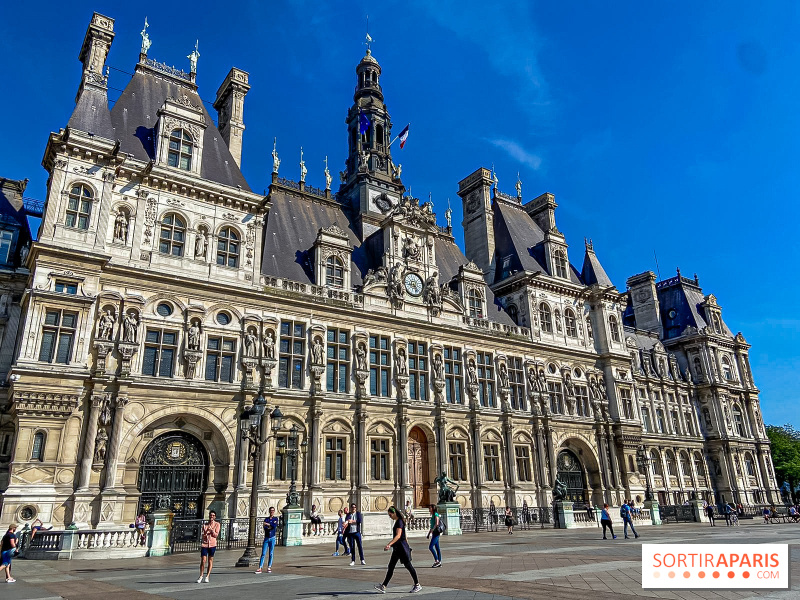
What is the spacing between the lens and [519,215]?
5338cm

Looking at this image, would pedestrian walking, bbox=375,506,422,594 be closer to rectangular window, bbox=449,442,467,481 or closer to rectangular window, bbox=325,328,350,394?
rectangular window, bbox=325,328,350,394

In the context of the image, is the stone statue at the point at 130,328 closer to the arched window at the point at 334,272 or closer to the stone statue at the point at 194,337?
the stone statue at the point at 194,337

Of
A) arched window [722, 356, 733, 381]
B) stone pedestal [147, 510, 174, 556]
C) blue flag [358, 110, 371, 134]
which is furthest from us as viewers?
arched window [722, 356, 733, 381]

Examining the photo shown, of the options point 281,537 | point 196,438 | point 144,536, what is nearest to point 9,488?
point 144,536

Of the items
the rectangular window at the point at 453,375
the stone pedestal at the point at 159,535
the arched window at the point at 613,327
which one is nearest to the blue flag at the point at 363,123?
the rectangular window at the point at 453,375

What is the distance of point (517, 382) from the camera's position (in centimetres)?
4119

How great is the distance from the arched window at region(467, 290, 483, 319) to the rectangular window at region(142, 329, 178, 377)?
21.1 metres

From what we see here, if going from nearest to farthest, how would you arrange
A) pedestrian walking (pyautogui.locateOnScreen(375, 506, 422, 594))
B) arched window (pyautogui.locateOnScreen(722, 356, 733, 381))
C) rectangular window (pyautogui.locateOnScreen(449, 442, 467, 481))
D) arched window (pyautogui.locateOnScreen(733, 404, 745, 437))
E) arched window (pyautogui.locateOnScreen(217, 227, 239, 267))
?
pedestrian walking (pyautogui.locateOnScreen(375, 506, 422, 594))
arched window (pyautogui.locateOnScreen(217, 227, 239, 267))
rectangular window (pyautogui.locateOnScreen(449, 442, 467, 481))
arched window (pyautogui.locateOnScreen(733, 404, 745, 437))
arched window (pyautogui.locateOnScreen(722, 356, 733, 381))

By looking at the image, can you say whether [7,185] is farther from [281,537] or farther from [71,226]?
[281,537]

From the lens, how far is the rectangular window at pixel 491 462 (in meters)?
37.4

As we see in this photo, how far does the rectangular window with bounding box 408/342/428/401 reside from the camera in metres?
35.9

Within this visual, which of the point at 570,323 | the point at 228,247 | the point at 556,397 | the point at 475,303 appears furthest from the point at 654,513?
the point at 228,247

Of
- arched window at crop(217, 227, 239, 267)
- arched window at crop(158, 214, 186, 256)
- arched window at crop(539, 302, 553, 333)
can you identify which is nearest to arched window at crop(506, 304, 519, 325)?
arched window at crop(539, 302, 553, 333)

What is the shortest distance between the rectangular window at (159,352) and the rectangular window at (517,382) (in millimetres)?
22853
